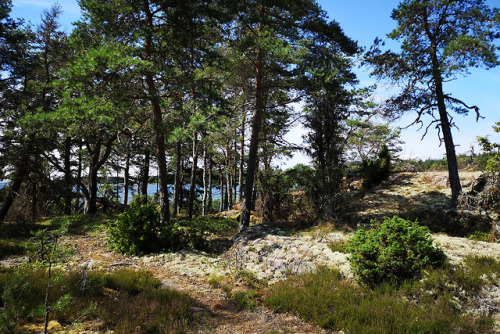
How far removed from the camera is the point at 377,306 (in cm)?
470

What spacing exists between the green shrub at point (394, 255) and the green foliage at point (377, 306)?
278mm

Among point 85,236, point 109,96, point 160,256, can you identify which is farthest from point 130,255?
point 109,96

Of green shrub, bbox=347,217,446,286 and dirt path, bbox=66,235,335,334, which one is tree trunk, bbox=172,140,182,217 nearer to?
dirt path, bbox=66,235,335,334

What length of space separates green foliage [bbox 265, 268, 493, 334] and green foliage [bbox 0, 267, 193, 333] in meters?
2.08

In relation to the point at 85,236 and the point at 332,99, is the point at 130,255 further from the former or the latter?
the point at 332,99

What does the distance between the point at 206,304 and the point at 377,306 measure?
339 centimetres

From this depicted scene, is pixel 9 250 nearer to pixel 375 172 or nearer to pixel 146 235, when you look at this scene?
pixel 146 235

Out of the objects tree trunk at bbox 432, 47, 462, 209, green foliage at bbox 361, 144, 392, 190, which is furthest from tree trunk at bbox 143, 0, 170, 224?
green foliage at bbox 361, 144, 392, 190

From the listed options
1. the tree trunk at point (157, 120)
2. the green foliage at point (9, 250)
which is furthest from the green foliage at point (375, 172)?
the green foliage at point (9, 250)

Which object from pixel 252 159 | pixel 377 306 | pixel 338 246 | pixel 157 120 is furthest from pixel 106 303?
pixel 252 159

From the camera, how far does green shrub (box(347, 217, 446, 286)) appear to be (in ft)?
18.4

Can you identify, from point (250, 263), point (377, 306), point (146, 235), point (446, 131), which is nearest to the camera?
point (377, 306)

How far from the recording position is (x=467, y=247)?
668 cm

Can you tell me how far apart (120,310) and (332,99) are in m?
10.5
